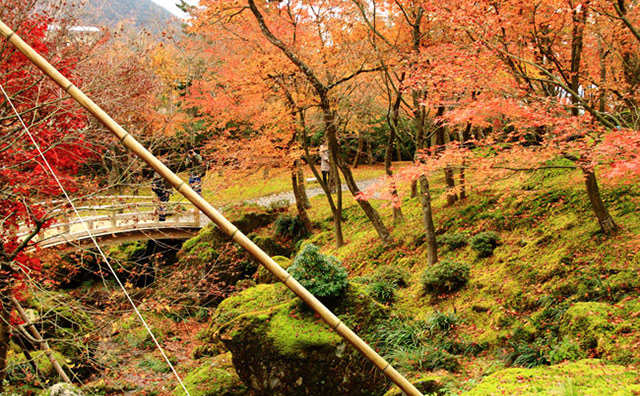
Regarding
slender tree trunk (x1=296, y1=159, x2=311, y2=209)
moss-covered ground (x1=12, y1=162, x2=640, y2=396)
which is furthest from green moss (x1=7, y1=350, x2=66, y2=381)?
slender tree trunk (x1=296, y1=159, x2=311, y2=209)

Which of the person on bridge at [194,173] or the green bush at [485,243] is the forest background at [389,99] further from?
the person on bridge at [194,173]

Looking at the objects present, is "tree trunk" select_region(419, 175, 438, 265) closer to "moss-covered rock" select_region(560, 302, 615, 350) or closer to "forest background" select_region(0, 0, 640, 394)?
"forest background" select_region(0, 0, 640, 394)

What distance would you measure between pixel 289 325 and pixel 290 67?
7464mm

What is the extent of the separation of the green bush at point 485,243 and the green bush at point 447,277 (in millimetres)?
867

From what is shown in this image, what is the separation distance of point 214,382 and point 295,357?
5.55 ft

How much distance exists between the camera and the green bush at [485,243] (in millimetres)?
8211

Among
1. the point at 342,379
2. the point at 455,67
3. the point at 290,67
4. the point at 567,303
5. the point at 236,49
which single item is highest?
the point at 236,49

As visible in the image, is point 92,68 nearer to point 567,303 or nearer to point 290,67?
point 290,67

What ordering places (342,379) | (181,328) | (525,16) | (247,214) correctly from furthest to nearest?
(247,214) < (181,328) < (525,16) < (342,379)

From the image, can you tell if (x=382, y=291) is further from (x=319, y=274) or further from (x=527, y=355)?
(x=527, y=355)

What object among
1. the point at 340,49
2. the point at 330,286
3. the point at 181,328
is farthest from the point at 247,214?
the point at 330,286

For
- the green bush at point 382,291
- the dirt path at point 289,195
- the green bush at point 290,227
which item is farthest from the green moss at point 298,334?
the dirt path at point 289,195

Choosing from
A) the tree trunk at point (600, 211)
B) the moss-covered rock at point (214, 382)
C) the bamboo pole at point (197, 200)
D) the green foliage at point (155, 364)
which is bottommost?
the green foliage at point (155, 364)

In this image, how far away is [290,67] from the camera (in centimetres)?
1088
